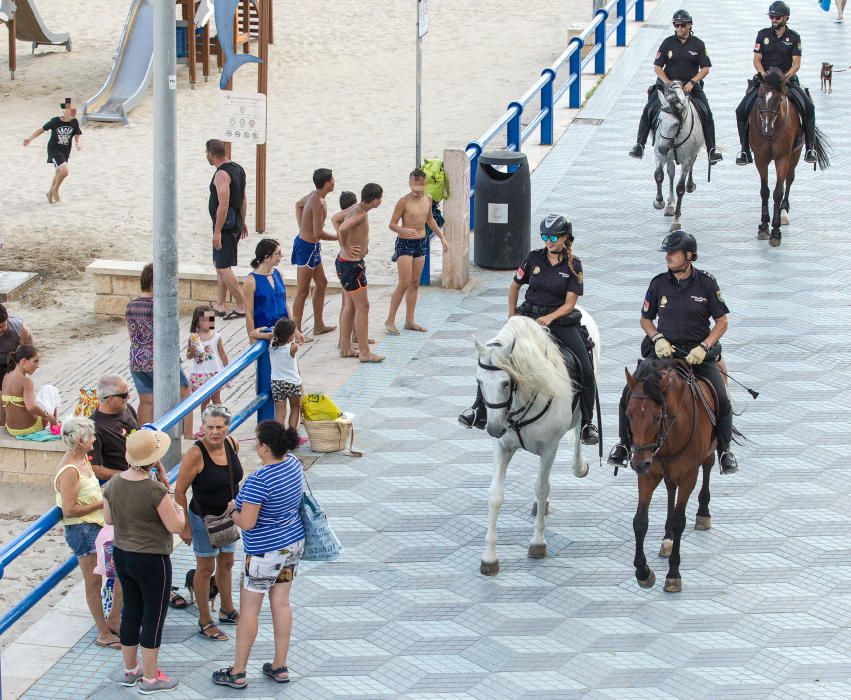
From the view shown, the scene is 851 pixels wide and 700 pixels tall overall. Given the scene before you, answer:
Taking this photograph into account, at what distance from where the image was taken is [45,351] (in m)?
16.7

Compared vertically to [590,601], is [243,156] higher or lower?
higher

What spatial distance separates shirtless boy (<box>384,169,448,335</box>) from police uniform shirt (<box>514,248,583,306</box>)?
4038 millimetres

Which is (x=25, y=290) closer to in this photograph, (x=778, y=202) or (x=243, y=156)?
(x=243, y=156)

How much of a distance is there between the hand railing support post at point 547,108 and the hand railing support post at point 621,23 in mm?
6290

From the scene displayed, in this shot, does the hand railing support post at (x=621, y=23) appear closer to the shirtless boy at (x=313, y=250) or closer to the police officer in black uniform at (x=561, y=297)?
the shirtless boy at (x=313, y=250)

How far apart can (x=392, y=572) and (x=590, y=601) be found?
4.64 ft

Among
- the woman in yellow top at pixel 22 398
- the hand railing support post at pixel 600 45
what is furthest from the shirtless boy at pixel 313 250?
the hand railing support post at pixel 600 45

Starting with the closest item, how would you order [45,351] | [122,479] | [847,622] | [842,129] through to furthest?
[122,479]
[847,622]
[45,351]
[842,129]

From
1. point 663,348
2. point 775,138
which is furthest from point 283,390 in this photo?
point 775,138

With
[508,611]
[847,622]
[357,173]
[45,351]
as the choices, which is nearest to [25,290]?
[45,351]

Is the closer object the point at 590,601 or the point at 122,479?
the point at 122,479

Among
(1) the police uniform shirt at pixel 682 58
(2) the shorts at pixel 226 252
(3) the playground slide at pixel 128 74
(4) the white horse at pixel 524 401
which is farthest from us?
(3) the playground slide at pixel 128 74

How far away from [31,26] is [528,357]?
25.1 meters

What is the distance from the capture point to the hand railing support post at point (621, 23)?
26.9 m
